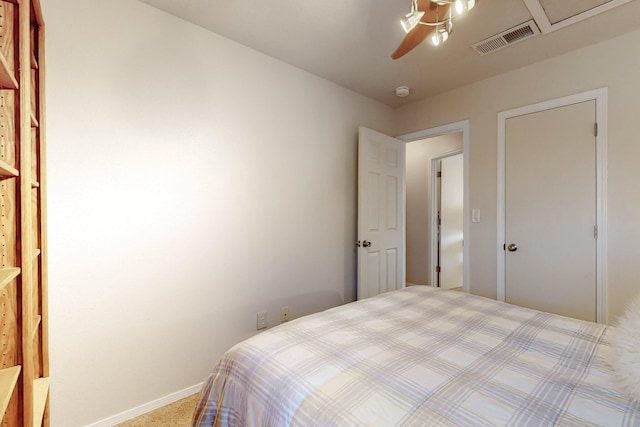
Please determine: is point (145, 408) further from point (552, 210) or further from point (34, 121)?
point (552, 210)

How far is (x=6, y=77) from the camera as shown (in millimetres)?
858

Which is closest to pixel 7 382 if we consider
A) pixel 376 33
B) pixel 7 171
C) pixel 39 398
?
pixel 39 398

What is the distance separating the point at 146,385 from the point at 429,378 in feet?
5.56

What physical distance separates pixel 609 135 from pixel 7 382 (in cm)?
335

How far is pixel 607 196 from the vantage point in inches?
80.0

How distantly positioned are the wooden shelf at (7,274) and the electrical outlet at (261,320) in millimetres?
1501

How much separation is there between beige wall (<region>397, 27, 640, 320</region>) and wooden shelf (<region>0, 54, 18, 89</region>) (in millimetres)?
2792

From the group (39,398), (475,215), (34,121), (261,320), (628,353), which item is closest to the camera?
(628,353)

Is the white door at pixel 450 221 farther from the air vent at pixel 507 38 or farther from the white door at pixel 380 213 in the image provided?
the air vent at pixel 507 38

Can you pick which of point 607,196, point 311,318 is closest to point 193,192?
point 311,318

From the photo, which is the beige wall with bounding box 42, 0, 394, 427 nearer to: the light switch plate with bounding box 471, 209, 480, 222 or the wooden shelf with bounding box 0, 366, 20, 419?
the wooden shelf with bounding box 0, 366, 20, 419

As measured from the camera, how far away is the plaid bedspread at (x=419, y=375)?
716 millimetres

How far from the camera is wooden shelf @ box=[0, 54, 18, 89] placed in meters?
0.80

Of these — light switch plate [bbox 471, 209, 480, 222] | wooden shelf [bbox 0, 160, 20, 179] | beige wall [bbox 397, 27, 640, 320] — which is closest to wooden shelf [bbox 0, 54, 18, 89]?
wooden shelf [bbox 0, 160, 20, 179]
